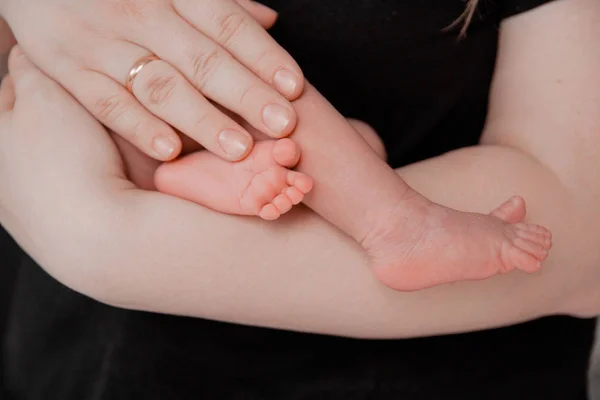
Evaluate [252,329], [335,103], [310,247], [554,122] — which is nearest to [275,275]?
[310,247]

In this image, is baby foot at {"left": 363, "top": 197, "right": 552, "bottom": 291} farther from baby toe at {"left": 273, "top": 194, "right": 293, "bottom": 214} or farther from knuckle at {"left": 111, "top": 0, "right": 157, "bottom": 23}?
knuckle at {"left": 111, "top": 0, "right": 157, "bottom": 23}

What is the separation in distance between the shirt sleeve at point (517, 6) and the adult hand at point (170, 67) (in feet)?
1.01

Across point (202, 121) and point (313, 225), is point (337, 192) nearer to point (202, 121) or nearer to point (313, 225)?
point (313, 225)

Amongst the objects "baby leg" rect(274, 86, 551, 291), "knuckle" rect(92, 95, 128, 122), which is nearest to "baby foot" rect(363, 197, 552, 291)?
"baby leg" rect(274, 86, 551, 291)

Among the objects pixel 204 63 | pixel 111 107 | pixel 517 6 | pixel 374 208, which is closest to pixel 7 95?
pixel 111 107

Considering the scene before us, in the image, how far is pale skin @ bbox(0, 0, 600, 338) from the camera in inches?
28.5

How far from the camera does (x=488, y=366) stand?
0.90 metres

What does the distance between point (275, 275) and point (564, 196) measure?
0.37 m

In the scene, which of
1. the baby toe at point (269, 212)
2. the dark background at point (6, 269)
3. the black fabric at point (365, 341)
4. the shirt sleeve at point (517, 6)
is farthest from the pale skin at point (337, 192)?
the dark background at point (6, 269)

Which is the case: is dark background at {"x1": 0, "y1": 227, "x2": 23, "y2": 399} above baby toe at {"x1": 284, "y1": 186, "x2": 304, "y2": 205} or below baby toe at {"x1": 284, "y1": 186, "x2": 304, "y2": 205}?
below

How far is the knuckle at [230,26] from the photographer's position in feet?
2.51

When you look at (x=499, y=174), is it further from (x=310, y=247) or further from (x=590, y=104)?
(x=310, y=247)

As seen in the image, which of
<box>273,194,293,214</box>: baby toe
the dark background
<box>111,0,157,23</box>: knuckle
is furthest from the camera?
the dark background

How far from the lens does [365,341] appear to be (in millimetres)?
885
